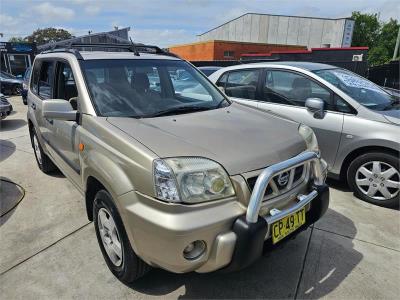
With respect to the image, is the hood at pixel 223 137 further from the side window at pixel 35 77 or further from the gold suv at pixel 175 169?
the side window at pixel 35 77

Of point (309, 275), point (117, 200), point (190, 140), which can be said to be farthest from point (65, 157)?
point (309, 275)

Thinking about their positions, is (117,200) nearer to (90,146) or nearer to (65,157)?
(90,146)

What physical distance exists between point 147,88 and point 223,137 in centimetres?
113

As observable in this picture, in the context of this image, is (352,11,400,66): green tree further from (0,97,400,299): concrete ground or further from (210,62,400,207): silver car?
(0,97,400,299): concrete ground

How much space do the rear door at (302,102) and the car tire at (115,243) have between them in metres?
2.85

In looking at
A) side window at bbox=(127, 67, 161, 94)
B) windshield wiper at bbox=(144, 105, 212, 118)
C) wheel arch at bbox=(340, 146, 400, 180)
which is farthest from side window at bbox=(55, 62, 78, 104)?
wheel arch at bbox=(340, 146, 400, 180)

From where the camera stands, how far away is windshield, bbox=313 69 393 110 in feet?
13.9

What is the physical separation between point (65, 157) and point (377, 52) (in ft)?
186

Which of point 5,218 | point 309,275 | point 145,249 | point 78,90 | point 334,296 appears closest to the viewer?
point 145,249

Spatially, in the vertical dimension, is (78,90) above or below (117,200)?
above

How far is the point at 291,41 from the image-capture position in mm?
50281

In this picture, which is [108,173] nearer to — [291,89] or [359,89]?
[291,89]

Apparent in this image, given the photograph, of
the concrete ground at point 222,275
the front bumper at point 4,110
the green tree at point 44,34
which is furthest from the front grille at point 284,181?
the green tree at point 44,34

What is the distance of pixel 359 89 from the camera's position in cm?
447
